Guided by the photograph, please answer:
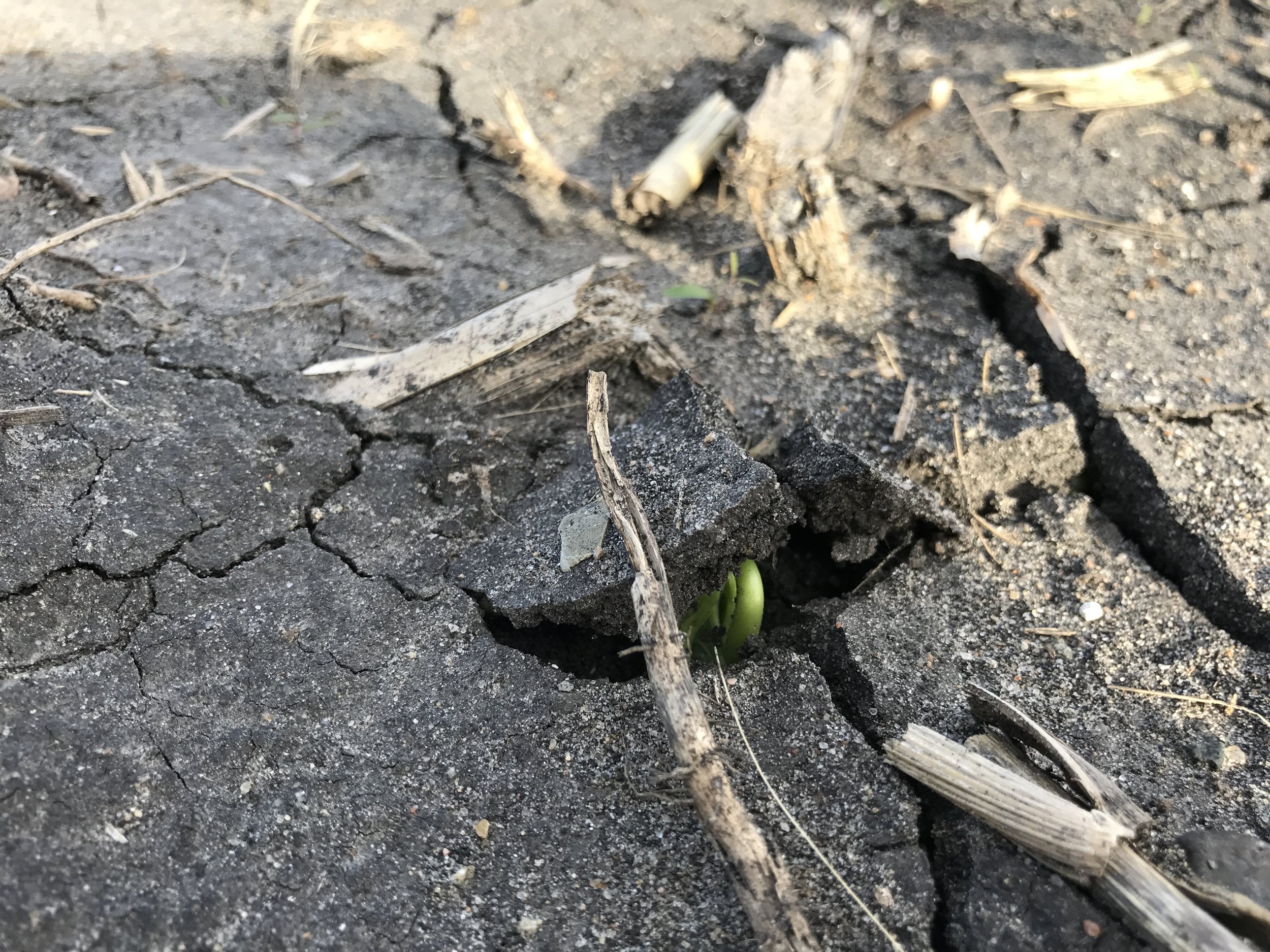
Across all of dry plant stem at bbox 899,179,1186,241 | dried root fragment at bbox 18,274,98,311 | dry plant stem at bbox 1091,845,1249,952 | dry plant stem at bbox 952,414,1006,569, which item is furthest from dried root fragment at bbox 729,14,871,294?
dried root fragment at bbox 18,274,98,311

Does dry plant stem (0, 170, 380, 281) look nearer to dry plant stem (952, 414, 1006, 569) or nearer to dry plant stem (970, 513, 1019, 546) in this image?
dry plant stem (952, 414, 1006, 569)

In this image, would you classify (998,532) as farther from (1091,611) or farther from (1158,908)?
(1158,908)

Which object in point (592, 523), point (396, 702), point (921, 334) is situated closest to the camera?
point (396, 702)

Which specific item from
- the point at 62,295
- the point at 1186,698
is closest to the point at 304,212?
the point at 62,295

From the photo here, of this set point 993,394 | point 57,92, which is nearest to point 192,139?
point 57,92

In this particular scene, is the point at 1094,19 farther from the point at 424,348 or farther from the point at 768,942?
the point at 768,942

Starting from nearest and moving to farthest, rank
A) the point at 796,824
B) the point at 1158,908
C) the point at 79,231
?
1. the point at 1158,908
2. the point at 796,824
3. the point at 79,231
